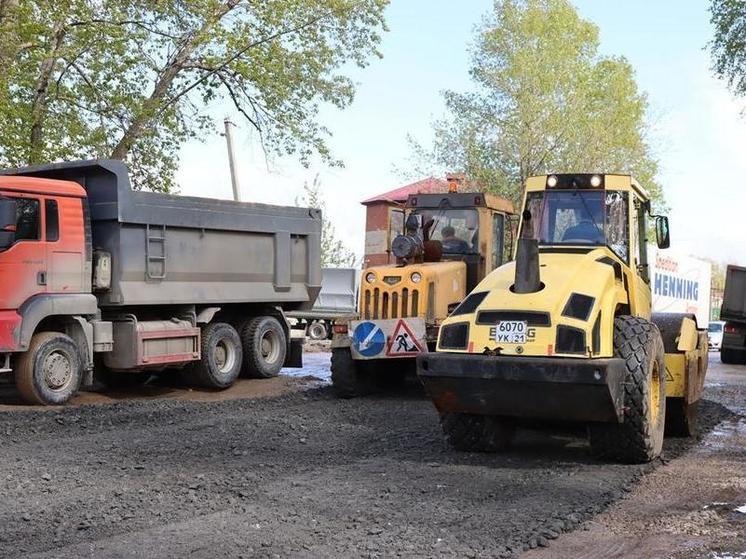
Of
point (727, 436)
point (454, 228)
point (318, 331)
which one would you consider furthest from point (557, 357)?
point (318, 331)

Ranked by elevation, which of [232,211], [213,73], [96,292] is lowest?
[96,292]

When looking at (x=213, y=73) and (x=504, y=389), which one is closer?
(x=504, y=389)

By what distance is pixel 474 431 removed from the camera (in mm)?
8078

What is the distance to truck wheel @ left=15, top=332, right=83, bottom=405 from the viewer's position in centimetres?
1136

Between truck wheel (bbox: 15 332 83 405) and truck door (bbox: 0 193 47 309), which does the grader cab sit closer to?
truck wheel (bbox: 15 332 83 405)

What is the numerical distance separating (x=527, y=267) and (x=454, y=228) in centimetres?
503

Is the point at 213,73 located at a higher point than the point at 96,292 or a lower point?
higher

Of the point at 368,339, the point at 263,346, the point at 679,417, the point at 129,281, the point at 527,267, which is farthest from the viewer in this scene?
the point at 263,346

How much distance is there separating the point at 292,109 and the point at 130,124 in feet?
12.3

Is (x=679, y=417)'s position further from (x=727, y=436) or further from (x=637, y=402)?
(x=637, y=402)

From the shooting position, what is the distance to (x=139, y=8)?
1911 cm

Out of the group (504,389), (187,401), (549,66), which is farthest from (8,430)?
(549,66)

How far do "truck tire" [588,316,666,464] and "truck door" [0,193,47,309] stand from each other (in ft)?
23.3

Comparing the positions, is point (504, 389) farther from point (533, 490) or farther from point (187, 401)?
point (187, 401)
